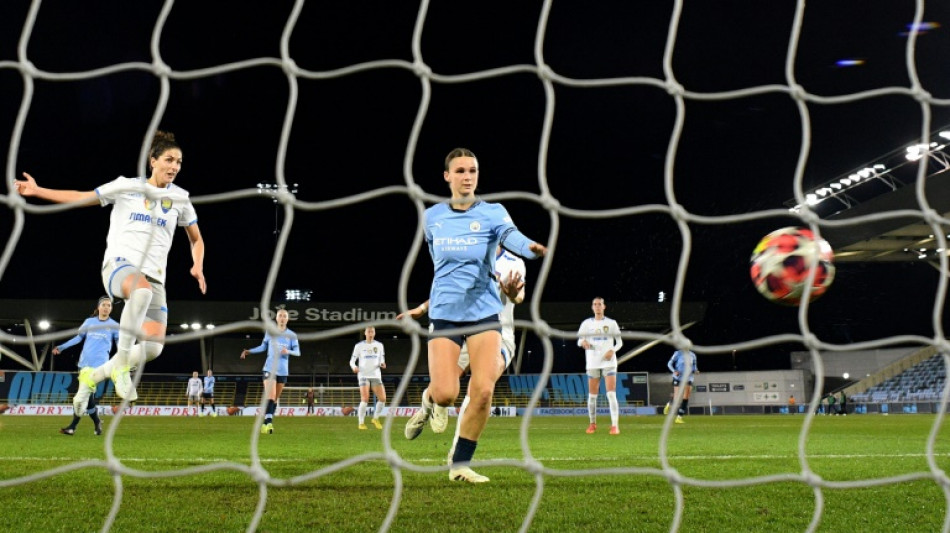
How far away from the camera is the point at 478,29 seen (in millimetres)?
23922

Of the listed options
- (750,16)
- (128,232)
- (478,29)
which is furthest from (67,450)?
(750,16)

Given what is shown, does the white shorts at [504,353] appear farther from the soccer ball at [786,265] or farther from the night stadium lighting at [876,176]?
the night stadium lighting at [876,176]

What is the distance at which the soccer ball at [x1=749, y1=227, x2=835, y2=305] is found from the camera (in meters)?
4.49

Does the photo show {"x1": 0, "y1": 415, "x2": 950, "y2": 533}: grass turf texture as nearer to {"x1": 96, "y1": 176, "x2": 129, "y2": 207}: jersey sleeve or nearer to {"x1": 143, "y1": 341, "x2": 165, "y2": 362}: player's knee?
{"x1": 143, "y1": 341, "x2": 165, "y2": 362}: player's knee

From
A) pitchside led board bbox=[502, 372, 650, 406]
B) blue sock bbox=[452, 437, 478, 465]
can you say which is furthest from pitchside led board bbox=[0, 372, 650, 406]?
blue sock bbox=[452, 437, 478, 465]

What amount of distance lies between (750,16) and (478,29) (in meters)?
8.45

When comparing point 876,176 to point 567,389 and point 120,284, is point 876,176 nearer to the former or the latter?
point 567,389

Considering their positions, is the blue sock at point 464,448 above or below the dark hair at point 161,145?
below

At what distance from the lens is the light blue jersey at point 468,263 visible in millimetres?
4637

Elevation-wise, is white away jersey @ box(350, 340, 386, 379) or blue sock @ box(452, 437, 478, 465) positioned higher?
white away jersey @ box(350, 340, 386, 379)

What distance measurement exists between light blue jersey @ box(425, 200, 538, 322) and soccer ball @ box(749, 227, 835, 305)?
1551mm

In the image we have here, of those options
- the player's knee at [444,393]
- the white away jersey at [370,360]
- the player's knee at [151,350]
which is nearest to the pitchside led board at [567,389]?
the white away jersey at [370,360]

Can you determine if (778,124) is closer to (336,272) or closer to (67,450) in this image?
(336,272)

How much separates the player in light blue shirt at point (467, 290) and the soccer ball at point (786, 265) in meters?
1.51
